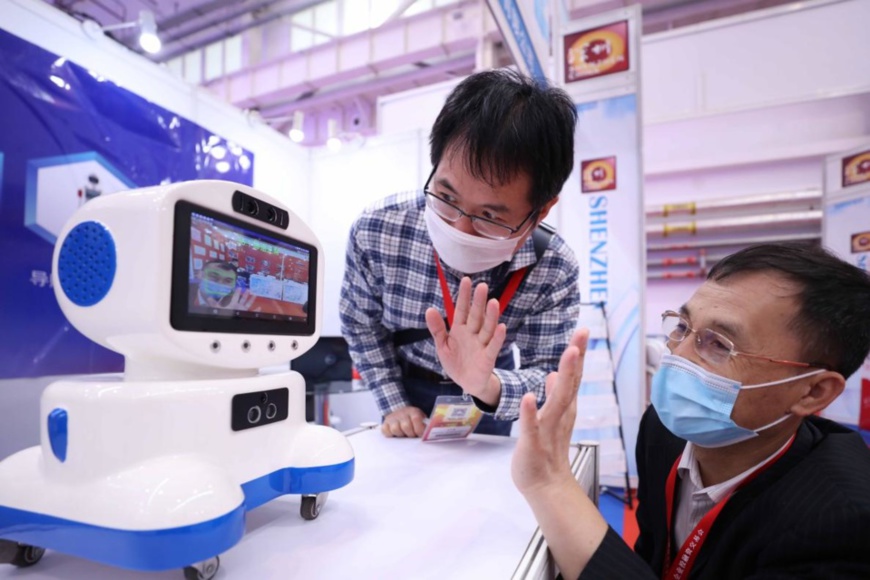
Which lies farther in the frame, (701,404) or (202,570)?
(701,404)

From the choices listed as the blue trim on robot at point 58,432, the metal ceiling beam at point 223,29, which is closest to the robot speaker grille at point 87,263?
the blue trim on robot at point 58,432

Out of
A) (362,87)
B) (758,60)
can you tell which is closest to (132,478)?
(758,60)

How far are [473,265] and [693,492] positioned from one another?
2.06ft

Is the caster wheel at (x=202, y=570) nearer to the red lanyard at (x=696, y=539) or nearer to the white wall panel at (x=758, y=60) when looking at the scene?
the red lanyard at (x=696, y=539)

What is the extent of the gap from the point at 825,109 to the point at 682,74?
4.41ft

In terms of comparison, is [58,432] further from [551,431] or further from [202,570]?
[551,431]

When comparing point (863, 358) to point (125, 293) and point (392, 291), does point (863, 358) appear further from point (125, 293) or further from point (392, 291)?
point (125, 293)

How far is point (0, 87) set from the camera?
1.95 metres

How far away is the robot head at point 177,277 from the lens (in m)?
0.46

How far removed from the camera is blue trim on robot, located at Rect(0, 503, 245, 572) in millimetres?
402

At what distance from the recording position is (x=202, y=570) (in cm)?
46

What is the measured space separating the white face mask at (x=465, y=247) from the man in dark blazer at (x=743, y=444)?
1.24 feet

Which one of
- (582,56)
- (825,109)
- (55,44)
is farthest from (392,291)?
(825,109)

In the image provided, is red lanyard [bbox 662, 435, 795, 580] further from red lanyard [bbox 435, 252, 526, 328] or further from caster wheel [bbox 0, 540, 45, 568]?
caster wheel [bbox 0, 540, 45, 568]
